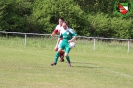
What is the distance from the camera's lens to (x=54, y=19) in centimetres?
4416

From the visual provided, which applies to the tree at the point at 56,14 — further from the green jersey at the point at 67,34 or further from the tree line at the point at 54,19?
the green jersey at the point at 67,34

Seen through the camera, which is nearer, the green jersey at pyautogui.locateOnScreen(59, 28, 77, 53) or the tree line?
the green jersey at pyautogui.locateOnScreen(59, 28, 77, 53)

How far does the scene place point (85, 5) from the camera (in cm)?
5353

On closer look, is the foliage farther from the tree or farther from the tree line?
the tree

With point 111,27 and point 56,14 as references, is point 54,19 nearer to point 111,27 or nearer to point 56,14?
point 56,14

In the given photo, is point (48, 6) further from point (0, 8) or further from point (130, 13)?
point (130, 13)

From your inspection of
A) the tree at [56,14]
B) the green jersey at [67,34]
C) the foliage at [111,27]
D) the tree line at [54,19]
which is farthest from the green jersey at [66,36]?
the foliage at [111,27]

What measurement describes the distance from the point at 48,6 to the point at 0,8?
6.41 metres

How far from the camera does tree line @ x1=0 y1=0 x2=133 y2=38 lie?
4041cm

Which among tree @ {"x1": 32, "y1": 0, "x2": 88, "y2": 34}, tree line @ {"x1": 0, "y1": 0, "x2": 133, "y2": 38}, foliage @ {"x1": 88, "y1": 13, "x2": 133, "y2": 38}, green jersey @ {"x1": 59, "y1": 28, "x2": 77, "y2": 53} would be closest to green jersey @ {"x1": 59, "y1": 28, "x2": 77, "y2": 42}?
green jersey @ {"x1": 59, "y1": 28, "x2": 77, "y2": 53}

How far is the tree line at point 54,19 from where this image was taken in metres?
40.4

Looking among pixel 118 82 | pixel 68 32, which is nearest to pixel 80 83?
pixel 118 82

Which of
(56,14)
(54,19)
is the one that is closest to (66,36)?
(56,14)

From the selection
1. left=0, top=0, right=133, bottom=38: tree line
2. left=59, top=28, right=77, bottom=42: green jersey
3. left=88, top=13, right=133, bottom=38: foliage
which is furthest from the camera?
left=88, top=13, right=133, bottom=38: foliage
